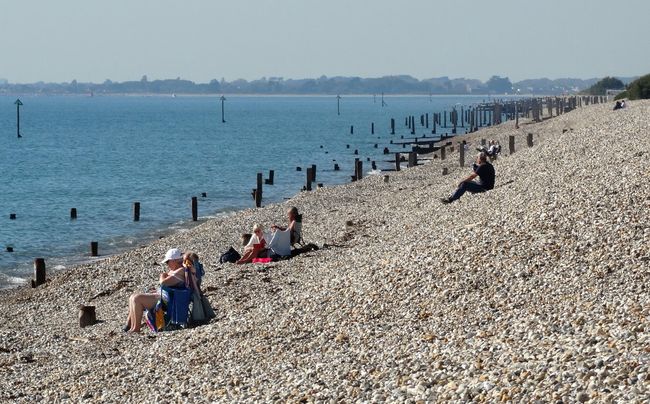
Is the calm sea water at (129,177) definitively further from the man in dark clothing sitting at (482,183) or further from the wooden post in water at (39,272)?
the man in dark clothing sitting at (482,183)

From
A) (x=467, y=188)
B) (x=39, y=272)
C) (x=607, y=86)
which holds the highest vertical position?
(x=607, y=86)

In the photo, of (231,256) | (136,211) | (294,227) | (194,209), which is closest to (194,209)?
(194,209)

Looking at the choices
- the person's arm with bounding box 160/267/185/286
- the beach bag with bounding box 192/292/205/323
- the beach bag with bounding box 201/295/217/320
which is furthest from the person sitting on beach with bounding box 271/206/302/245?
the person's arm with bounding box 160/267/185/286

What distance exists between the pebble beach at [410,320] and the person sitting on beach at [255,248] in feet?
1.57

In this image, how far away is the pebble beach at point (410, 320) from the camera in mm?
9836

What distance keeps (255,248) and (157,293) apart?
5.04m

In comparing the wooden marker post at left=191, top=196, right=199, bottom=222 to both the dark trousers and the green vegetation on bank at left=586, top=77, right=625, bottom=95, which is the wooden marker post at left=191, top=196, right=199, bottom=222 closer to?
the dark trousers

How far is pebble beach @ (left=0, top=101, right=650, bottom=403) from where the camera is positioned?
32.3 ft

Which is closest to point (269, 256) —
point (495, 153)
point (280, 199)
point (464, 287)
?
point (464, 287)

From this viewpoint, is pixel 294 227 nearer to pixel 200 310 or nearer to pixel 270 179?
pixel 200 310

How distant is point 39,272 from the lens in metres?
23.4

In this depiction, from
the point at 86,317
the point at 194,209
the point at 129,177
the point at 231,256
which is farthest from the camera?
the point at 129,177

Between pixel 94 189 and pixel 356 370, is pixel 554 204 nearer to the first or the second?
pixel 356 370

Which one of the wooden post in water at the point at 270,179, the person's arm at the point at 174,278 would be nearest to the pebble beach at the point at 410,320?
the person's arm at the point at 174,278
